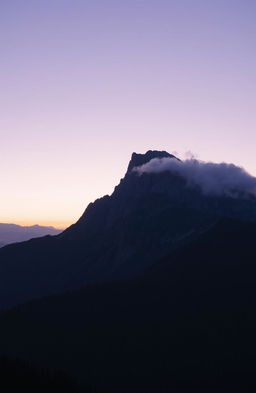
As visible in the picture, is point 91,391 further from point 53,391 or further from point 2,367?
point 2,367

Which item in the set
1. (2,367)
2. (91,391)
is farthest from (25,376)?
(91,391)

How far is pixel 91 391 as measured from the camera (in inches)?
7736

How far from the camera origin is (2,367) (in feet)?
652

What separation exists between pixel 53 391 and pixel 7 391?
15.7m

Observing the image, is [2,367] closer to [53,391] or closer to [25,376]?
[25,376]

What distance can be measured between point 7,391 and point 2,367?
22.8 meters

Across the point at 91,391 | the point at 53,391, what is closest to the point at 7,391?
the point at 53,391

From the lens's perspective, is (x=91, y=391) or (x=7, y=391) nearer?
(x=7, y=391)

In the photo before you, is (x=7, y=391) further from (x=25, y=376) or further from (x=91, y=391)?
(x=91, y=391)

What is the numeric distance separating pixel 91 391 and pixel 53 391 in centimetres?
1853

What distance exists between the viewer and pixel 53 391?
601 feet

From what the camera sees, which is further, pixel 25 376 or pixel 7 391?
pixel 25 376

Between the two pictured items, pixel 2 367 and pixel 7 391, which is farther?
pixel 2 367

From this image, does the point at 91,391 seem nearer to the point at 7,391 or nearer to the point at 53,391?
the point at 53,391
